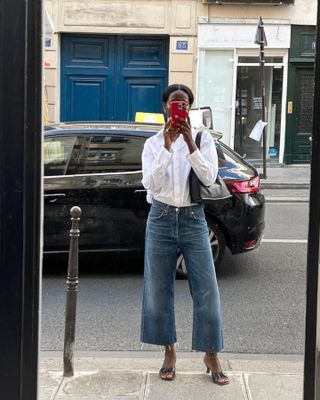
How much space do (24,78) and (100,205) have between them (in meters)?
4.01

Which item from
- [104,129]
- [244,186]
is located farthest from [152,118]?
[244,186]

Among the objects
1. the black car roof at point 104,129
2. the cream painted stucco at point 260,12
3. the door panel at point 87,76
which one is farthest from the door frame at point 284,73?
the black car roof at point 104,129

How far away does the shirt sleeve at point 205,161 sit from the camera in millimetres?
3486

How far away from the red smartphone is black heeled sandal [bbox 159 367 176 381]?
154 cm

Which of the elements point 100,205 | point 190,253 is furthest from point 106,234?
point 190,253

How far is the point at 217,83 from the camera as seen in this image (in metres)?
15.9

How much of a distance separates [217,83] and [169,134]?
42.1ft

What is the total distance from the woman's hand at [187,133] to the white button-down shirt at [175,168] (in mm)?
54

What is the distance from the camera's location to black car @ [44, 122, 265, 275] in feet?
20.2

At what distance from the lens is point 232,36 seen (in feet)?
51.5

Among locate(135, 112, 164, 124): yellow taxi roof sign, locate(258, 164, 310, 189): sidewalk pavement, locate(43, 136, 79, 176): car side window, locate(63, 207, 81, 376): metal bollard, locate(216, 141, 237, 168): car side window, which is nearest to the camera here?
locate(63, 207, 81, 376): metal bollard

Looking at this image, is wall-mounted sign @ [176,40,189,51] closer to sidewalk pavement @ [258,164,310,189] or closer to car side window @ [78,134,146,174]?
sidewalk pavement @ [258,164,310,189]

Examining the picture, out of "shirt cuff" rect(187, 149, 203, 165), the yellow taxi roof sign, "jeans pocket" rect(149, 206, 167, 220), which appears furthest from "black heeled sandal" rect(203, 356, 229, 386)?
the yellow taxi roof sign

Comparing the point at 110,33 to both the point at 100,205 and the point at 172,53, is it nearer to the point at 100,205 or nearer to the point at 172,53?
the point at 172,53
